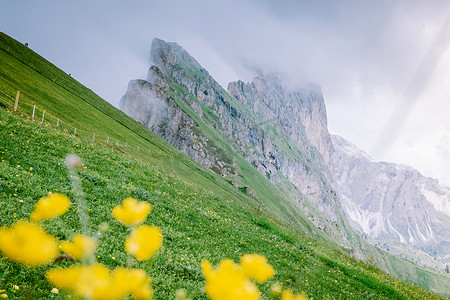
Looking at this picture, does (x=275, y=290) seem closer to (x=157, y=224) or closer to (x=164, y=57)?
(x=157, y=224)

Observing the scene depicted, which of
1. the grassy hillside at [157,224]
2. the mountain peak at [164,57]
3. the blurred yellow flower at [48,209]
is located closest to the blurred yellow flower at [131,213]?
the blurred yellow flower at [48,209]

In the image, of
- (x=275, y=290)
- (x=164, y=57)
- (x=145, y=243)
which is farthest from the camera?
(x=164, y=57)

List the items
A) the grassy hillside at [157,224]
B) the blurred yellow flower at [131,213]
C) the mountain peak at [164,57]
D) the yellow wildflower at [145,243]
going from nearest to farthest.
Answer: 1. the yellow wildflower at [145,243]
2. the blurred yellow flower at [131,213]
3. the grassy hillside at [157,224]
4. the mountain peak at [164,57]

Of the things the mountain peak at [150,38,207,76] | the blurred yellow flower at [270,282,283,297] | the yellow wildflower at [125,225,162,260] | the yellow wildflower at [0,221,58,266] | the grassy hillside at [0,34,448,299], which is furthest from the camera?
the mountain peak at [150,38,207,76]

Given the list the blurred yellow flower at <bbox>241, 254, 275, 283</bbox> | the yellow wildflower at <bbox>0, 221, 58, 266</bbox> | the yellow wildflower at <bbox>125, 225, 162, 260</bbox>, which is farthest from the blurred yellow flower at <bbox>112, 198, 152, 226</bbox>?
the blurred yellow flower at <bbox>241, 254, 275, 283</bbox>

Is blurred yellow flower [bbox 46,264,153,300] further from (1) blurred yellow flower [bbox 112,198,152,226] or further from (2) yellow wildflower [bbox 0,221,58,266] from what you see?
(1) blurred yellow flower [bbox 112,198,152,226]

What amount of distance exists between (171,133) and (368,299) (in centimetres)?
10377

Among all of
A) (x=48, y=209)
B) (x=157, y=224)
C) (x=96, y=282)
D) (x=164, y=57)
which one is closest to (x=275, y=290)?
(x=96, y=282)

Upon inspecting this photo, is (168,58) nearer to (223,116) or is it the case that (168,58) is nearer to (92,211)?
(223,116)

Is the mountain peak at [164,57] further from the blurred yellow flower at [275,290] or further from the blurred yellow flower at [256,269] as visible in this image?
the blurred yellow flower at [256,269]

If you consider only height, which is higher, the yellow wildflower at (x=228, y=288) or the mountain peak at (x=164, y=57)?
the mountain peak at (x=164, y=57)

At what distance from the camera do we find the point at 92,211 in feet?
31.9

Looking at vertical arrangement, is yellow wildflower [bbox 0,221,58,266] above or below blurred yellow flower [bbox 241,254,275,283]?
below

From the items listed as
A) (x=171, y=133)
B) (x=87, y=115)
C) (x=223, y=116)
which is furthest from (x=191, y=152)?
(x=223, y=116)
